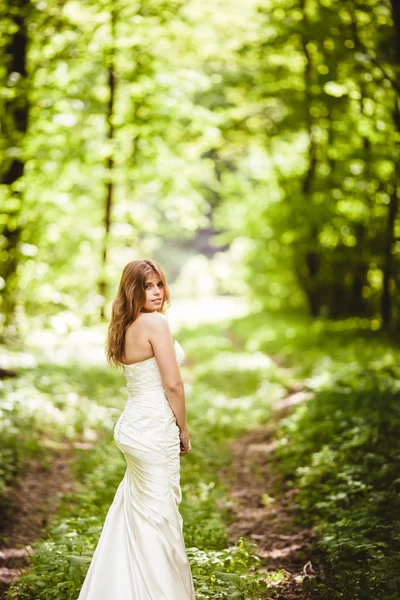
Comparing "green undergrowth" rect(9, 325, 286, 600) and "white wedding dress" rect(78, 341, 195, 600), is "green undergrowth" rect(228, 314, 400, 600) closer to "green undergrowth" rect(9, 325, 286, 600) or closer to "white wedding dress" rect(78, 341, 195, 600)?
"green undergrowth" rect(9, 325, 286, 600)

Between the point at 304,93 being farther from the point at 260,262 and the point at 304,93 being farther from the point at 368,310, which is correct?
the point at 260,262

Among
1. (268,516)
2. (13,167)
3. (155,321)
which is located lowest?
(268,516)

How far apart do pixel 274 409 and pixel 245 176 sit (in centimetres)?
1603

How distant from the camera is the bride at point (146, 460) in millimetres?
3863

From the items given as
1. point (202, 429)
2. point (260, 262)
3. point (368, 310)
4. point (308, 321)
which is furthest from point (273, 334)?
point (202, 429)

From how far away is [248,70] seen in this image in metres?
19.0

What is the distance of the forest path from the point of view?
502cm

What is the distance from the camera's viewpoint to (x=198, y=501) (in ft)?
21.1

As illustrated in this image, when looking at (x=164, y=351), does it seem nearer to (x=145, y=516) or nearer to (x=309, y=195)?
(x=145, y=516)

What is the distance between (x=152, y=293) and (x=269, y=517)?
11.6 ft

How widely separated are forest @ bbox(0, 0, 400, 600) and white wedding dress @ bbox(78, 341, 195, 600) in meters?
0.58

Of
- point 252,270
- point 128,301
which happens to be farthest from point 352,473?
point 252,270

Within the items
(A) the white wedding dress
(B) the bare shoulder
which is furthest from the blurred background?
(A) the white wedding dress


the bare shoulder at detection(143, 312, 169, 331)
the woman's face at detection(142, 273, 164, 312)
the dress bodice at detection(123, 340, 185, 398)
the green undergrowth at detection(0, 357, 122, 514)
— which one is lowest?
the green undergrowth at detection(0, 357, 122, 514)
